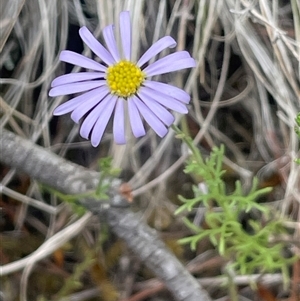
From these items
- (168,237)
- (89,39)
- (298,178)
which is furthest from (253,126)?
(89,39)

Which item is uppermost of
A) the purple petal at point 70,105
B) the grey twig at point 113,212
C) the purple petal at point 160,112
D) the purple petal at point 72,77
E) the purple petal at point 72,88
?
the purple petal at point 72,77

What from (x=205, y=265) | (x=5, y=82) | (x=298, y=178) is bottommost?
(x=205, y=265)

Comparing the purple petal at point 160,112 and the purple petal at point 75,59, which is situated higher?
the purple petal at point 75,59

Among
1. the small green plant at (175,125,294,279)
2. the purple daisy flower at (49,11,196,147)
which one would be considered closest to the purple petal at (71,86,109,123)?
the purple daisy flower at (49,11,196,147)

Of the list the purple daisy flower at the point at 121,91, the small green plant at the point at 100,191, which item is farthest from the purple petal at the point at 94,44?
the small green plant at the point at 100,191

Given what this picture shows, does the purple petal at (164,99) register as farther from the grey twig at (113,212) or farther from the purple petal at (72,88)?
the grey twig at (113,212)

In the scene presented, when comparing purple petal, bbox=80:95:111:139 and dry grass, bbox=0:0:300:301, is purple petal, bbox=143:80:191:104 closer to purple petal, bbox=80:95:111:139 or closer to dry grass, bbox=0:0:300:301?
purple petal, bbox=80:95:111:139

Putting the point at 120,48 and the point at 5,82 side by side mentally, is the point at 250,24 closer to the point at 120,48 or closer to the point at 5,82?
the point at 120,48
